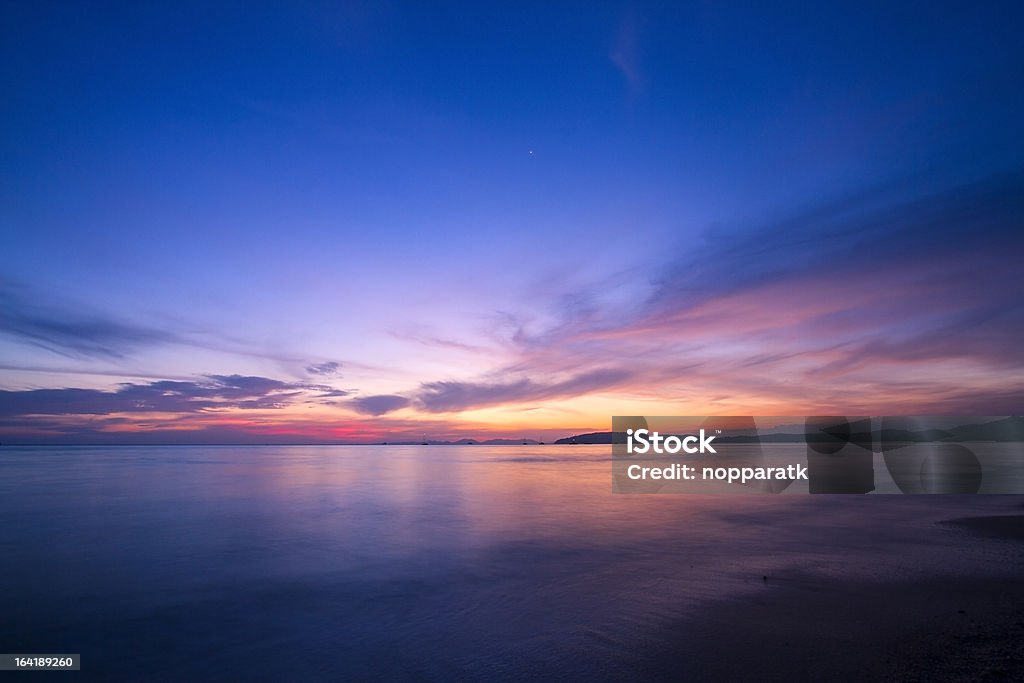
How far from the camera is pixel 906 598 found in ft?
32.6

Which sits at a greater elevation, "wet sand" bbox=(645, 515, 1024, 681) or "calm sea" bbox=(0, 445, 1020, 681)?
"wet sand" bbox=(645, 515, 1024, 681)

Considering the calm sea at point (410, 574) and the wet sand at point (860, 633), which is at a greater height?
the wet sand at point (860, 633)

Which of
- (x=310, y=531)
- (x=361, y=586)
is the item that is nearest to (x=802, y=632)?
(x=361, y=586)

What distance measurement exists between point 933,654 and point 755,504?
65.7 feet

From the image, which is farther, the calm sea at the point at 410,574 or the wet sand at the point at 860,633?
the calm sea at the point at 410,574

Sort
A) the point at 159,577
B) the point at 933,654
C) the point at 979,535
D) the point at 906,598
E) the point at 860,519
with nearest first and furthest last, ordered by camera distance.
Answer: the point at 933,654, the point at 906,598, the point at 159,577, the point at 979,535, the point at 860,519

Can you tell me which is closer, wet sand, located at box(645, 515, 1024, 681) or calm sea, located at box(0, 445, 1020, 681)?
wet sand, located at box(645, 515, 1024, 681)

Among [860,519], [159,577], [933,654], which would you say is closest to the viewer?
[933,654]

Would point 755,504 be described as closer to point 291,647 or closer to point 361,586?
point 361,586

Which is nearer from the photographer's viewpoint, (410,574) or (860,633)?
(860,633)

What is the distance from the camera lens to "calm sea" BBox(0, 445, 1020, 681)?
26.1 ft

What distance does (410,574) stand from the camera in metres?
13.0

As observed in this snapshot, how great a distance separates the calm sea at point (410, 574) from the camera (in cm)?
795

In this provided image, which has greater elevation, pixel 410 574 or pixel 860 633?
pixel 860 633
